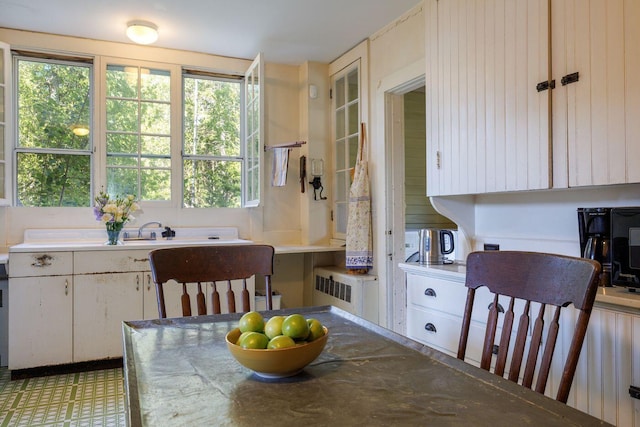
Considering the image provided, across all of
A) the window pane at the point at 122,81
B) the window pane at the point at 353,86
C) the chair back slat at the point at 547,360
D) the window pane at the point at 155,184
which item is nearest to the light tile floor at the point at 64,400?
the window pane at the point at 155,184

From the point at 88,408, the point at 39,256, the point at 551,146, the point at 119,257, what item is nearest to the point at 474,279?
the point at 551,146

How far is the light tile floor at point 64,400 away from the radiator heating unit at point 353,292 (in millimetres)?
1718

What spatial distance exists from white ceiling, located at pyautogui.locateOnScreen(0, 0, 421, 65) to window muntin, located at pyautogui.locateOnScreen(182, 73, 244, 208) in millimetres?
416

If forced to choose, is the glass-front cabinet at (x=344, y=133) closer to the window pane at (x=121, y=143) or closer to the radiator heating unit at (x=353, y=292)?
the radiator heating unit at (x=353, y=292)

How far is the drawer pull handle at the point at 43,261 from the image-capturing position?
2979 mm

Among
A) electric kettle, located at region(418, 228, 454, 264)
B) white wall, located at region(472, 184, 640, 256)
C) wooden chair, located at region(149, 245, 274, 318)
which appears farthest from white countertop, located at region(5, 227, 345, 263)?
wooden chair, located at region(149, 245, 274, 318)

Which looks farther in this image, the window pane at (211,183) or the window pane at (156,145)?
the window pane at (211,183)

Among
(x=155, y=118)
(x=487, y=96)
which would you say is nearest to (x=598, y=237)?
(x=487, y=96)

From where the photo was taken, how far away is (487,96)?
85.1 inches

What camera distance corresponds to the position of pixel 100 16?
323 centimetres

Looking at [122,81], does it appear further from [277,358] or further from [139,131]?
[277,358]

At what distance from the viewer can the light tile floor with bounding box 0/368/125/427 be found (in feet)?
7.71

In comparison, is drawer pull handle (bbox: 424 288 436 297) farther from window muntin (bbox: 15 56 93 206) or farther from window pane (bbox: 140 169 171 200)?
window muntin (bbox: 15 56 93 206)

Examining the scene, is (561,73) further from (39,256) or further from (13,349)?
(13,349)
